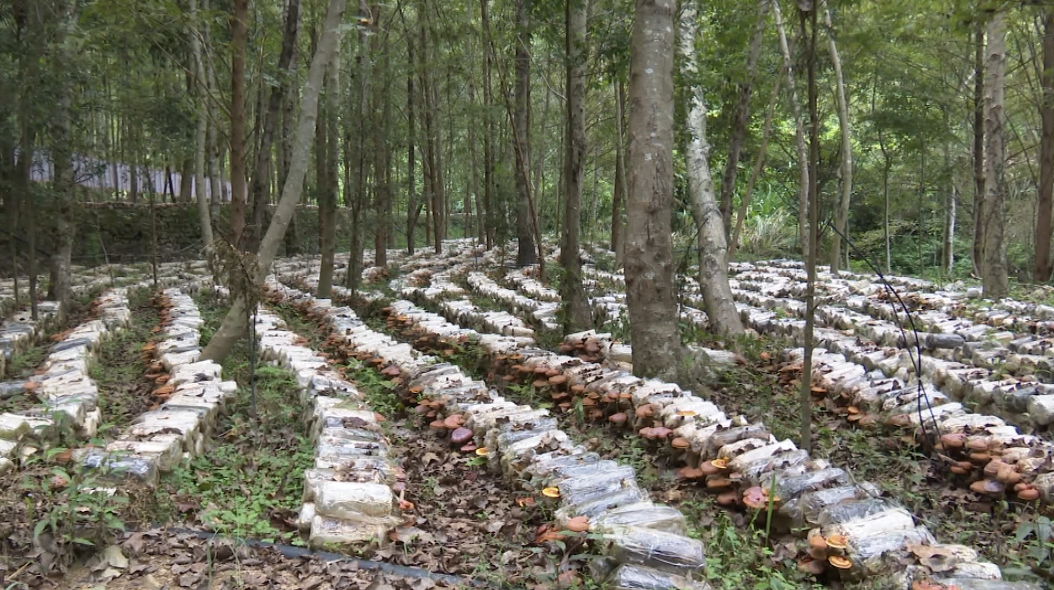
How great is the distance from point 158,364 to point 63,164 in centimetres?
402

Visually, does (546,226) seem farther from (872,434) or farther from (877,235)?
(872,434)

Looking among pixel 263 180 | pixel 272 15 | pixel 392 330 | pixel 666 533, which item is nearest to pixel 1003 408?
pixel 666 533

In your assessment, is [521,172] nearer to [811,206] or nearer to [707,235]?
[707,235]

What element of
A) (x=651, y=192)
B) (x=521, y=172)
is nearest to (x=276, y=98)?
(x=521, y=172)

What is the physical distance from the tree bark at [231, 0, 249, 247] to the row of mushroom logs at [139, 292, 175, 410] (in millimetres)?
1127

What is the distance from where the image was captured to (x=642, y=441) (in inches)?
158

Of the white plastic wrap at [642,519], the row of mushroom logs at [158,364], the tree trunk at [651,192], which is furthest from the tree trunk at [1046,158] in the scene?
the row of mushroom logs at [158,364]

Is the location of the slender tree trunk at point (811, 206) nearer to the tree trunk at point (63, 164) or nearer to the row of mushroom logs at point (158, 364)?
the row of mushroom logs at point (158, 364)

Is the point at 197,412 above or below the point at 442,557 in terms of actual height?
above

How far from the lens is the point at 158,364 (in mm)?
5500

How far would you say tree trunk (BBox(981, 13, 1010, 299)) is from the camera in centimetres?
792

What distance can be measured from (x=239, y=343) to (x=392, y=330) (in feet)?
5.08

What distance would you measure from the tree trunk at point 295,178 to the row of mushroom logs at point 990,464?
424 centimetres

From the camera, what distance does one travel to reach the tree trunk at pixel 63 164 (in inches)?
294
